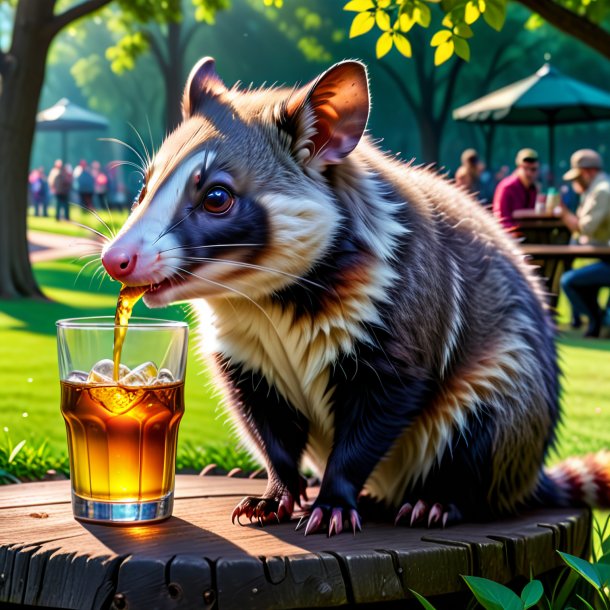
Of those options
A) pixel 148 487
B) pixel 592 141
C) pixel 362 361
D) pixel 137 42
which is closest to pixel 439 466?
pixel 362 361

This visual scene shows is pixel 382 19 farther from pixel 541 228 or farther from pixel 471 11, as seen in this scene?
pixel 541 228

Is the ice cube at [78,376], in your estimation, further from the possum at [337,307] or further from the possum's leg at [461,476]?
the possum's leg at [461,476]

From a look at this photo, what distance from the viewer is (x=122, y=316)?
7.86 ft

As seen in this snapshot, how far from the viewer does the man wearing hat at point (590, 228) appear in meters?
10.7

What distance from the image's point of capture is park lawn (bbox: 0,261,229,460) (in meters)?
5.63

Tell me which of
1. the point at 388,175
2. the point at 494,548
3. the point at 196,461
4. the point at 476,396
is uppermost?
the point at 388,175

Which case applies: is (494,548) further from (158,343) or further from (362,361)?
(158,343)

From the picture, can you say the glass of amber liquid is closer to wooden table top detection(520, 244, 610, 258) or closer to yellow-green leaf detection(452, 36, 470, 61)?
yellow-green leaf detection(452, 36, 470, 61)

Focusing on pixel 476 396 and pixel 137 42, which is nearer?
pixel 476 396

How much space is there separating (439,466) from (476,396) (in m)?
0.22

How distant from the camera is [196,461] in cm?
448

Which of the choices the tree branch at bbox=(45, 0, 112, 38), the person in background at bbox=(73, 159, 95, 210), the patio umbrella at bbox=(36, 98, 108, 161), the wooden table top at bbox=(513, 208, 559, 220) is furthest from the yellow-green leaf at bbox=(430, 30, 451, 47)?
the patio umbrella at bbox=(36, 98, 108, 161)

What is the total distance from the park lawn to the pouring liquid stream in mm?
428

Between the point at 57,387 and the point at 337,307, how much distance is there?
4934 millimetres
